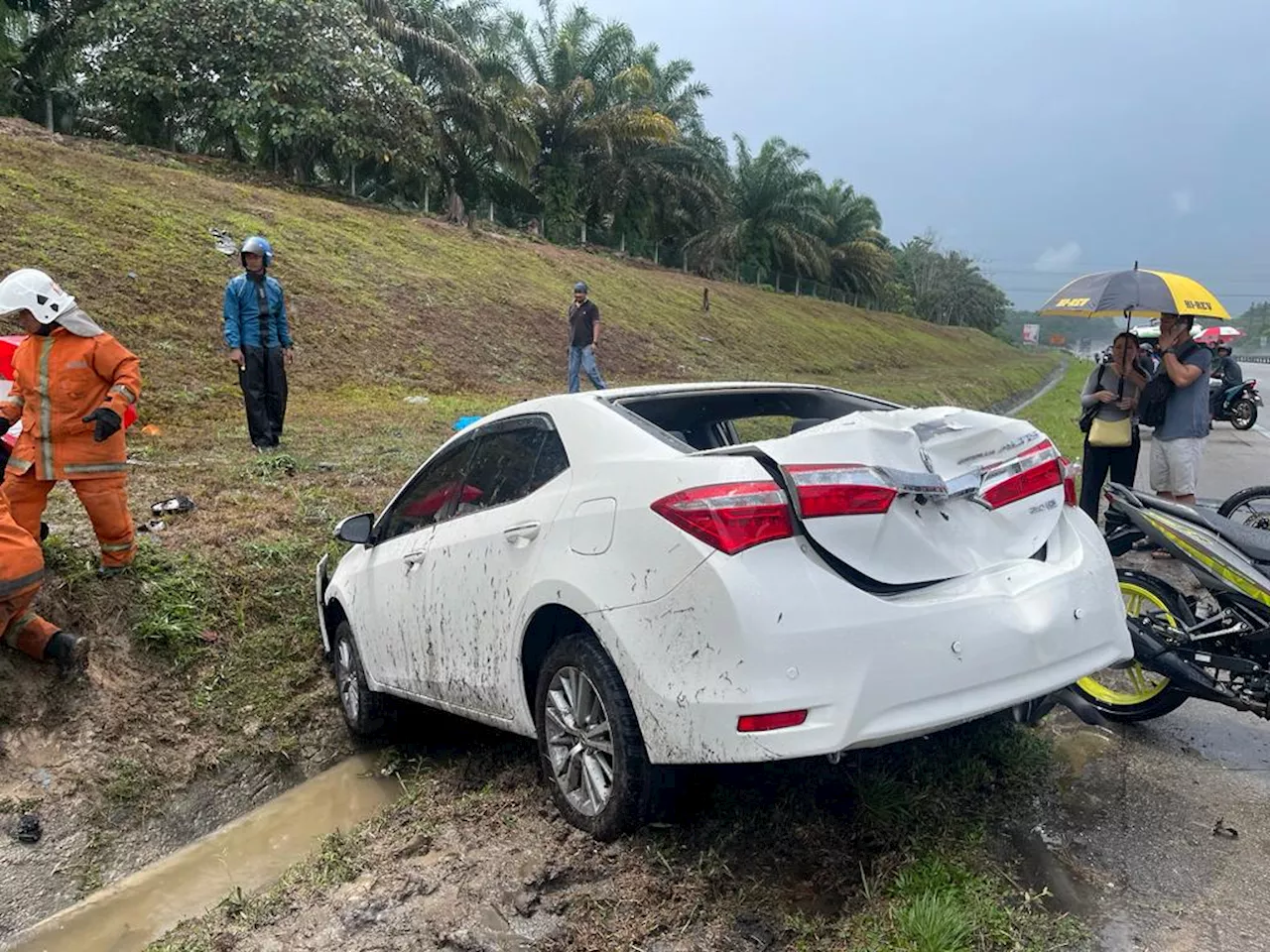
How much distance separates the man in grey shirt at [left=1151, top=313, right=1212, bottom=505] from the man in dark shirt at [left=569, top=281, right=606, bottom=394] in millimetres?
7519

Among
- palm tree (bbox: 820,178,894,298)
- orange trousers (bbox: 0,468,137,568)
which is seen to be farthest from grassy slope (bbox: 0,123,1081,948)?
palm tree (bbox: 820,178,894,298)

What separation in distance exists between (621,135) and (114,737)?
29576 millimetres

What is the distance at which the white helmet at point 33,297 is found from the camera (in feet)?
15.1

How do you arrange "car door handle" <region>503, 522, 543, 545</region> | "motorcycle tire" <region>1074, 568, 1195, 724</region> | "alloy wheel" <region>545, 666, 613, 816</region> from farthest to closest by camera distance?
"motorcycle tire" <region>1074, 568, 1195, 724</region> → "car door handle" <region>503, 522, 543, 545</region> → "alloy wheel" <region>545, 666, 613, 816</region>

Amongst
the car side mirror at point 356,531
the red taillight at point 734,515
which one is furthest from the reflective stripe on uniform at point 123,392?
the red taillight at point 734,515

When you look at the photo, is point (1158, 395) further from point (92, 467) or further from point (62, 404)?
point (62, 404)

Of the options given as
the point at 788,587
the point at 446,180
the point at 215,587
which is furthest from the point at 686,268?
the point at 788,587

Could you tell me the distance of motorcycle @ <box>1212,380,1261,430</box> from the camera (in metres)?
16.6

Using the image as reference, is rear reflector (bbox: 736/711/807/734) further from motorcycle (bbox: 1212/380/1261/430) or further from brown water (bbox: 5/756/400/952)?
motorcycle (bbox: 1212/380/1261/430)

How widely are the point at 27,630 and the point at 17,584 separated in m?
0.38

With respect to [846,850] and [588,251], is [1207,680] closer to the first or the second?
[846,850]

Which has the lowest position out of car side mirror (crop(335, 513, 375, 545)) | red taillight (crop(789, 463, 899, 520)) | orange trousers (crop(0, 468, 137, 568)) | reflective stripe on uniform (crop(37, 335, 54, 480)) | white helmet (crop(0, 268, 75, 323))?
orange trousers (crop(0, 468, 137, 568))

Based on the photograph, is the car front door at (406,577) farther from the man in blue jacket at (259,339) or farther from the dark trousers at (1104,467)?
the dark trousers at (1104,467)

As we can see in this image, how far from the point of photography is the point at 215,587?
17.8 feet
